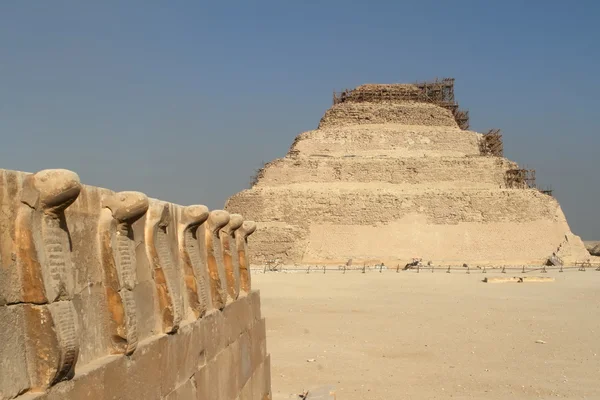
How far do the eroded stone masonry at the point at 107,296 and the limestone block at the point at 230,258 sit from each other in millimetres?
432

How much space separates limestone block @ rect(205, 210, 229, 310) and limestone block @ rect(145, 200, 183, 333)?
4.16ft

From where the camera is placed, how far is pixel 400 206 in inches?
1780

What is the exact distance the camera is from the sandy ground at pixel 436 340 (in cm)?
1053

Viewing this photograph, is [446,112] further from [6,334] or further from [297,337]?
[6,334]

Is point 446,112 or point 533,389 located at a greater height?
point 446,112

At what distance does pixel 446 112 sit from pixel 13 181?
5652 cm

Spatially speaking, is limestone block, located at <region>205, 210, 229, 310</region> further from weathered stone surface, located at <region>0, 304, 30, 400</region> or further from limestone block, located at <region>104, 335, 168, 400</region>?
weathered stone surface, located at <region>0, 304, 30, 400</region>

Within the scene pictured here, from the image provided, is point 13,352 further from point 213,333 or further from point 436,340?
point 436,340

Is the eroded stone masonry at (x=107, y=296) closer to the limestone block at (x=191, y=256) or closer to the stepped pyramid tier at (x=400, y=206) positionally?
the limestone block at (x=191, y=256)

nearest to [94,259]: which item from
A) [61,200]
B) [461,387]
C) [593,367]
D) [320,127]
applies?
[61,200]

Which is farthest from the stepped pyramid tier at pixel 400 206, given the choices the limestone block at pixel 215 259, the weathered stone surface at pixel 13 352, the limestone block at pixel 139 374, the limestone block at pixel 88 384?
the weathered stone surface at pixel 13 352

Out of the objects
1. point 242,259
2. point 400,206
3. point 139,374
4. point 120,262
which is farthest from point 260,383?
point 400,206

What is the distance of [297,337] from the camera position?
48.5ft

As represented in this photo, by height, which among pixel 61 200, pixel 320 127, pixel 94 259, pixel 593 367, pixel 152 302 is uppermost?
pixel 320 127
